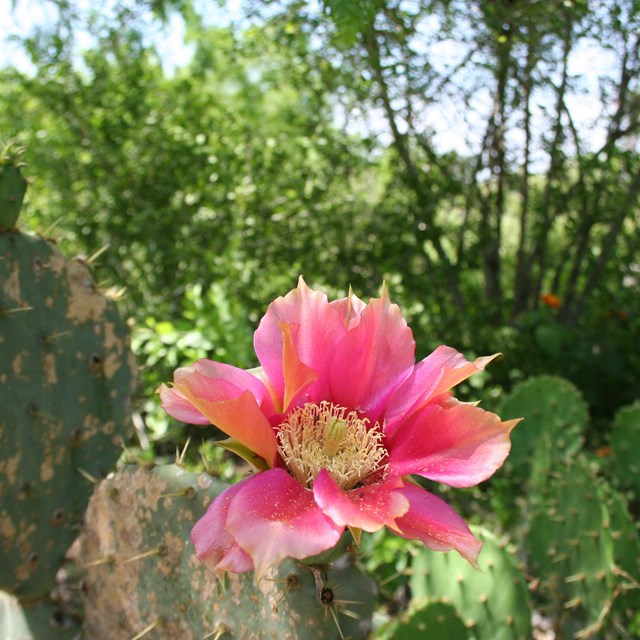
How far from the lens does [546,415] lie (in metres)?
2.20

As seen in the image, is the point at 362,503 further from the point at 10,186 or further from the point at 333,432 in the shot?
the point at 10,186

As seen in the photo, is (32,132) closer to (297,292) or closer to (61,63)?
(61,63)

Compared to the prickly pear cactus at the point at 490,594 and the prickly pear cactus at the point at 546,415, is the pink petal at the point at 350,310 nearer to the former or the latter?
the prickly pear cactus at the point at 490,594

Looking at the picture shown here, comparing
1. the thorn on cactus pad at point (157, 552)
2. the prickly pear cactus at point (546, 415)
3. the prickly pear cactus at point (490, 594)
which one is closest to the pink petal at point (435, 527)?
the thorn on cactus pad at point (157, 552)

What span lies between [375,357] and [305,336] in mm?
82

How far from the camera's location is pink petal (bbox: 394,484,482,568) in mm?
741

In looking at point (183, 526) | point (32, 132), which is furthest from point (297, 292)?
point (32, 132)

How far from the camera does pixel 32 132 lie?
331 centimetres

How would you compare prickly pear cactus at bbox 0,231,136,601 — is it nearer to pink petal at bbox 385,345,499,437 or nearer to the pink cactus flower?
the pink cactus flower

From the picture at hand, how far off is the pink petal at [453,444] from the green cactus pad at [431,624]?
820mm

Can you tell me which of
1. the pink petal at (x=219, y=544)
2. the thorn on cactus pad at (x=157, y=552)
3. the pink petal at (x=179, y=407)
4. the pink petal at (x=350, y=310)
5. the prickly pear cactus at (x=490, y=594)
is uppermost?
the pink petal at (x=350, y=310)

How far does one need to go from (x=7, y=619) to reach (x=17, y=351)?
0.65 m

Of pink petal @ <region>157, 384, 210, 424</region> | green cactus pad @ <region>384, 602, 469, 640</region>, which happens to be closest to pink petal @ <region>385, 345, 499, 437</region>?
pink petal @ <region>157, 384, 210, 424</region>

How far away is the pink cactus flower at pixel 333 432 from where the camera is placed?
733 mm
